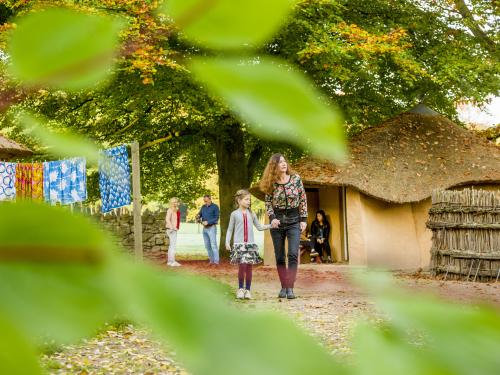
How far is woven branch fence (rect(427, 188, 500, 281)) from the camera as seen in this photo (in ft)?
30.9

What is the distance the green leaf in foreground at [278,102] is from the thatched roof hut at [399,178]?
34.6 feet

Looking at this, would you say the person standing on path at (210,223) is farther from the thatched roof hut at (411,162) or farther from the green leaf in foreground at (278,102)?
the green leaf in foreground at (278,102)

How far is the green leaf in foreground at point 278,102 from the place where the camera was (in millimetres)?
182

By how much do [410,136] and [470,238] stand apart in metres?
2.84

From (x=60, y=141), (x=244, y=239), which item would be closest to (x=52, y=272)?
(x=60, y=141)

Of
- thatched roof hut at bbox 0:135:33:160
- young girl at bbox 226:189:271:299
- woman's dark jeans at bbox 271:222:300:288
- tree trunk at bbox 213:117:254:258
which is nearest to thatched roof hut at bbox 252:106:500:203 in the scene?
tree trunk at bbox 213:117:254:258

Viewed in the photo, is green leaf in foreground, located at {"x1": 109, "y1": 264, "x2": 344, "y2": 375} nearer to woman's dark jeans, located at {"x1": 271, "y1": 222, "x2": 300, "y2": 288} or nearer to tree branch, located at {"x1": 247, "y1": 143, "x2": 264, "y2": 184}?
woman's dark jeans, located at {"x1": 271, "y1": 222, "x2": 300, "y2": 288}

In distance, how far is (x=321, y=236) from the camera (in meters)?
11.8

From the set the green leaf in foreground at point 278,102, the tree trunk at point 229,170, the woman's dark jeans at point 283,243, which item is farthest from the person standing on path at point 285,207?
the tree trunk at point 229,170

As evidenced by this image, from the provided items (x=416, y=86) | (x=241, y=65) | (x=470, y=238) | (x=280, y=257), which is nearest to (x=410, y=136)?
(x=416, y=86)

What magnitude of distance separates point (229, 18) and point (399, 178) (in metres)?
11.4

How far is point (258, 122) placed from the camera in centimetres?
18

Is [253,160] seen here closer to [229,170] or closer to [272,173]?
[229,170]

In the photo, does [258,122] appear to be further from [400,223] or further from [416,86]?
[416,86]
